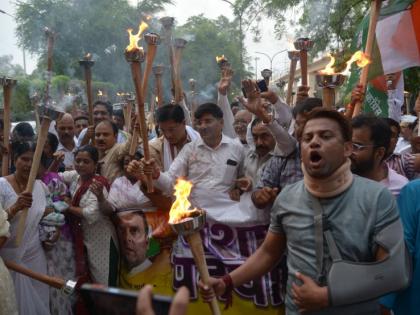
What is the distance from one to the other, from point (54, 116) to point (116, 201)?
974 mm

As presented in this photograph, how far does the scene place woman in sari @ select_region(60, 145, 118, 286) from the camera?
14.9ft

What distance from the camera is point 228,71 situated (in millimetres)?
5246

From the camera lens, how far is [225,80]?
5.33 metres

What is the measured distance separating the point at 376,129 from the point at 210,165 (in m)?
1.66

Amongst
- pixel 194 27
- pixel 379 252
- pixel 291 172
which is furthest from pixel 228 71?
pixel 194 27

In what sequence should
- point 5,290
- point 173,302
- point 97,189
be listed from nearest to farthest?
1. point 173,302
2. point 5,290
3. point 97,189

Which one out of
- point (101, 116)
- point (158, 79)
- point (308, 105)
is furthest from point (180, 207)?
point (101, 116)

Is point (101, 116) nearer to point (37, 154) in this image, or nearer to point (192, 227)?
point (37, 154)

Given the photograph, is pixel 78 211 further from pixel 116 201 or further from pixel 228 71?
pixel 228 71

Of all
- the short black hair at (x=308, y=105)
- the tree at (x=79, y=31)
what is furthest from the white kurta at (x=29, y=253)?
the tree at (x=79, y=31)

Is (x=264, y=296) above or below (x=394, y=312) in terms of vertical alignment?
below

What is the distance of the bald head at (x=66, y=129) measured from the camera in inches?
250

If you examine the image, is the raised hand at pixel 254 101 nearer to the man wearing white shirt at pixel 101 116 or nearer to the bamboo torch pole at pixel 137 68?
the bamboo torch pole at pixel 137 68

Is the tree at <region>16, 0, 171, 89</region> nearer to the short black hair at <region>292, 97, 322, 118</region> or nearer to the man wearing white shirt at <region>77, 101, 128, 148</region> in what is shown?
the man wearing white shirt at <region>77, 101, 128, 148</region>
